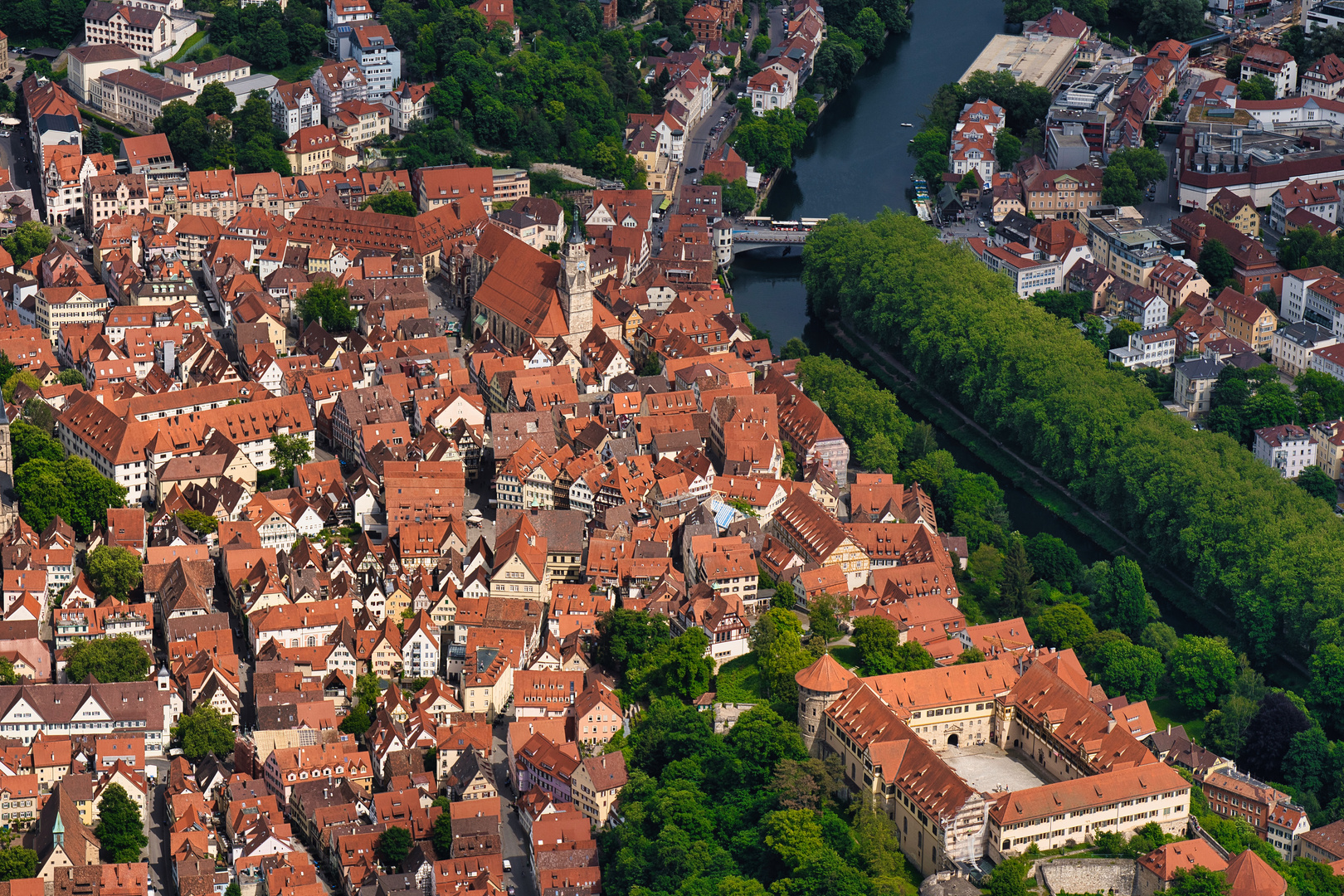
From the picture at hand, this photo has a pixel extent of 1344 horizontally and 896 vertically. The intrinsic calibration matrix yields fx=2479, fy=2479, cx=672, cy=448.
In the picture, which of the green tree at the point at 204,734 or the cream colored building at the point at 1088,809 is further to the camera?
the green tree at the point at 204,734

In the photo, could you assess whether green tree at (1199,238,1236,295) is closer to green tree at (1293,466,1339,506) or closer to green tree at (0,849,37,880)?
green tree at (1293,466,1339,506)

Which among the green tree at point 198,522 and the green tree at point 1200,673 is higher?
the green tree at point 198,522

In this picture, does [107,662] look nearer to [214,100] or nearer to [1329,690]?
[1329,690]

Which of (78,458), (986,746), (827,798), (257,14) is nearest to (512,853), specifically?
(827,798)

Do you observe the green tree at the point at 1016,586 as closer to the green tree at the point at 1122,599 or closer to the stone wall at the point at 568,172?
the green tree at the point at 1122,599

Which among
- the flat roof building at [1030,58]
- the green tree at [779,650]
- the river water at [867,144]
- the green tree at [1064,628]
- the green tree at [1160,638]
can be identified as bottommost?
the river water at [867,144]

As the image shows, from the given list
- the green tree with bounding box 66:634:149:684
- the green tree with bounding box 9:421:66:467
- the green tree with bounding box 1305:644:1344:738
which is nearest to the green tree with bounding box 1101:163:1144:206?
the green tree with bounding box 1305:644:1344:738

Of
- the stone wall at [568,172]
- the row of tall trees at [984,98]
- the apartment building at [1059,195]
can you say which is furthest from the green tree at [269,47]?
the apartment building at [1059,195]
